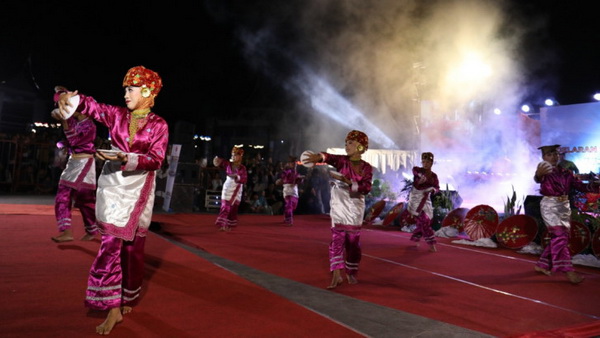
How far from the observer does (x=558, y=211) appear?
4797 millimetres

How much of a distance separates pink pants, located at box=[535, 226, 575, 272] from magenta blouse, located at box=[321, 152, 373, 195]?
8.92ft

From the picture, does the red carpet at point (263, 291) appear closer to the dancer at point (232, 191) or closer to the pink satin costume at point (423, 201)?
the pink satin costume at point (423, 201)

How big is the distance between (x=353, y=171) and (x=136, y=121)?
228 cm

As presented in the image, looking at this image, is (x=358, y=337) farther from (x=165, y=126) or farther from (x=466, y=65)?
(x=466, y=65)

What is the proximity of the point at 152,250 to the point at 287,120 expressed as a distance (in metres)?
24.0

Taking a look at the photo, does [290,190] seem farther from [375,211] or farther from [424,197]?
[424,197]

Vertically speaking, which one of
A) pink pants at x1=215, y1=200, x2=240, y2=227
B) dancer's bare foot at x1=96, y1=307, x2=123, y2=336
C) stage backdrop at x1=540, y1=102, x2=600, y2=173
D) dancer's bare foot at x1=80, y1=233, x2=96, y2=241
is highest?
stage backdrop at x1=540, y1=102, x2=600, y2=173

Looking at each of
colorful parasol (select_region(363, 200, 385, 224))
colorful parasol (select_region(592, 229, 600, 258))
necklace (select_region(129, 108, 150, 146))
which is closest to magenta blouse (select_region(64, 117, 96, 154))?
necklace (select_region(129, 108, 150, 146))

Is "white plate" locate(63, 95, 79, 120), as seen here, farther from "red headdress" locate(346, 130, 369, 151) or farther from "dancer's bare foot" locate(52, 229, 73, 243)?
"dancer's bare foot" locate(52, 229, 73, 243)

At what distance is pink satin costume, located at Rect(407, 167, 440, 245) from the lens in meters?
6.71

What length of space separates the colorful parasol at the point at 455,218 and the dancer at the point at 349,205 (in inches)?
210

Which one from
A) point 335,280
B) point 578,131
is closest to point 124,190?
point 335,280

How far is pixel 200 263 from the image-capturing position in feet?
13.5

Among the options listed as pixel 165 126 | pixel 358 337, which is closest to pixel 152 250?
pixel 165 126
